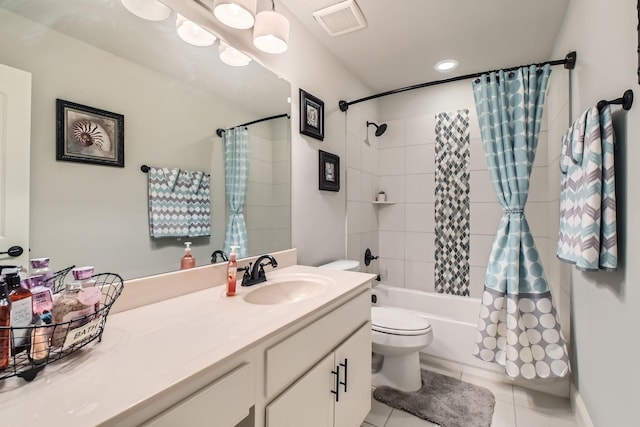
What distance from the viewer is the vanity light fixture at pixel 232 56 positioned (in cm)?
136

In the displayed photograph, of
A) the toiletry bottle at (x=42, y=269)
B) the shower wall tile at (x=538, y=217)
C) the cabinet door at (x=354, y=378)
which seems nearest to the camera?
Answer: the toiletry bottle at (x=42, y=269)

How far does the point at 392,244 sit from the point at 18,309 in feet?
8.81

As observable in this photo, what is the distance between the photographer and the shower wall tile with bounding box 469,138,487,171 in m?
2.50

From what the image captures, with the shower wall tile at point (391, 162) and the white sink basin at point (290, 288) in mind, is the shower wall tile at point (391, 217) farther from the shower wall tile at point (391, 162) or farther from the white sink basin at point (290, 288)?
the white sink basin at point (290, 288)

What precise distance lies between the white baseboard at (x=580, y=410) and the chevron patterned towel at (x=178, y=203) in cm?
210

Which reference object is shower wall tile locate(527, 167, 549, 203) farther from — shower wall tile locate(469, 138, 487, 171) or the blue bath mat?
the blue bath mat

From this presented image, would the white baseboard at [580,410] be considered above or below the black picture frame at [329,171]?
below

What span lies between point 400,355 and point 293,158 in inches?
57.1

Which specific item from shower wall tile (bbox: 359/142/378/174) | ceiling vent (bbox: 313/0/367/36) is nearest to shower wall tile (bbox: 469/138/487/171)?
shower wall tile (bbox: 359/142/378/174)

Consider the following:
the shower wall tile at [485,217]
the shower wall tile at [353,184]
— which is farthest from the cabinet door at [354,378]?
the shower wall tile at [485,217]

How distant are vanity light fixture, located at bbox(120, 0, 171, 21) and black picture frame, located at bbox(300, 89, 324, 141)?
838 millimetres

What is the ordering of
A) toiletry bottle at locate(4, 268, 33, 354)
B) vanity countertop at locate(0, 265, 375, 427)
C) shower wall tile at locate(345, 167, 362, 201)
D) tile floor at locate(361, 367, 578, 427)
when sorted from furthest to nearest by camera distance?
1. shower wall tile at locate(345, 167, 362, 201)
2. tile floor at locate(361, 367, 578, 427)
3. toiletry bottle at locate(4, 268, 33, 354)
4. vanity countertop at locate(0, 265, 375, 427)

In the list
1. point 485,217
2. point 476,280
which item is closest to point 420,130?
point 485,217

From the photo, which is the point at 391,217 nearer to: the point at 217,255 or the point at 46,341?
the point at 217,255
